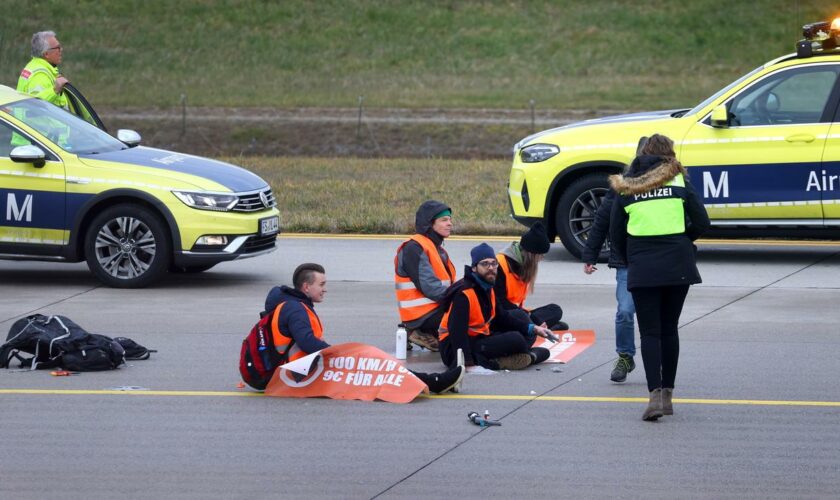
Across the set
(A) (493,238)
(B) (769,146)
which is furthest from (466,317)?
(A) (493,238)

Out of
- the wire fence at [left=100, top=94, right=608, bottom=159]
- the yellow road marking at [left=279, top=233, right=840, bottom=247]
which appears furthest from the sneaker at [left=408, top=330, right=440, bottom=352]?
the wire fence at [left=100, top=94, right=608, bottom=159]

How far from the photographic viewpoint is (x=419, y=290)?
9.42 m

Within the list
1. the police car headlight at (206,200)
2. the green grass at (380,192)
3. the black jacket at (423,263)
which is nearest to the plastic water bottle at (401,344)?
the black jacket at (423,263)

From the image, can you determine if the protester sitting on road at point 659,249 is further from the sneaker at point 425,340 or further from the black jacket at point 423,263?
the sneaker at point 425,340

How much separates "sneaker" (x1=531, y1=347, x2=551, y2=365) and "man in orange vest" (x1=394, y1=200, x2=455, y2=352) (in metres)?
0.65

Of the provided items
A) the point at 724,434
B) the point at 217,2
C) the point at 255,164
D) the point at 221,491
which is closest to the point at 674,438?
the point at 724,434

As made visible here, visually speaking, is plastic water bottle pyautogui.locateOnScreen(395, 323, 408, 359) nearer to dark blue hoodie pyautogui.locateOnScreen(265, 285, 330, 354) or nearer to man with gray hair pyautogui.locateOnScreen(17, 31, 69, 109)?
dark blue hoodie pyautogui.locateOnScreen(265, 285, 330, 354)

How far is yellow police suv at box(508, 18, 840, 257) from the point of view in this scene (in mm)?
12883

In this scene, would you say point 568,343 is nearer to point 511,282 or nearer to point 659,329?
point 511,282

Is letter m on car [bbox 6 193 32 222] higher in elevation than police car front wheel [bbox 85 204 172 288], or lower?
higher

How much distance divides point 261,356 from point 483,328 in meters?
1.48

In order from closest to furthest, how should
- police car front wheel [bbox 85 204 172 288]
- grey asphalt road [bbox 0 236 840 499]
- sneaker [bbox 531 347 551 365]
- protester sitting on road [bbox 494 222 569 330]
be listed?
grey asphalt road [bbox 0 236 840 499]
sneaker [bbox 531 347 551 365]
protester sitting on road [bbox 494 222 569 330]
police car front wheel [bbox 85 204 172 288]

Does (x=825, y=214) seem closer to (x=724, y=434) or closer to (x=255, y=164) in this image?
(x=724, y=434)

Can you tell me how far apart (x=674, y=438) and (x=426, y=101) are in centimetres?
2975
